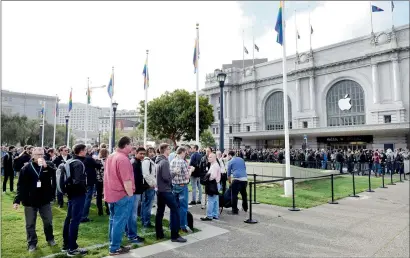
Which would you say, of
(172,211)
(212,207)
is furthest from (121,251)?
(212,207)

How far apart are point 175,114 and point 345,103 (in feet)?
99.2

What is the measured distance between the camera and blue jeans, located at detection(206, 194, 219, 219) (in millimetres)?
7957

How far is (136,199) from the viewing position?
657cm

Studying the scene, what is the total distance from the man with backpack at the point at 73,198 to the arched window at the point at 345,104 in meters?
49.3

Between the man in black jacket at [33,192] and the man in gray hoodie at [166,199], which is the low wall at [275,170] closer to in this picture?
the man in gray hoodie at [166,199]

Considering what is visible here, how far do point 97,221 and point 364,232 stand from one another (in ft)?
24.0

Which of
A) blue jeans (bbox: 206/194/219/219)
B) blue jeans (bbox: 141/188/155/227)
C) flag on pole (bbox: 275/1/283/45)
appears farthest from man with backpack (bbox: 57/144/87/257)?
flag on pole (bbox: 275/1/283/45)

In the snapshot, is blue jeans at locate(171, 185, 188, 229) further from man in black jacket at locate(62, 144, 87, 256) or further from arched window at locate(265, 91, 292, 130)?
arched window at locate(265, 91, 292, 130)

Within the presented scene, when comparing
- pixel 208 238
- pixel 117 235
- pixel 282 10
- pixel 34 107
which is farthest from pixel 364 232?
pixel 34 107

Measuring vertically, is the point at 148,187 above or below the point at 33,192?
below

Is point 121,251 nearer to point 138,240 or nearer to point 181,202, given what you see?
point 138,240

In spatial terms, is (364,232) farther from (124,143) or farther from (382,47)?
(382,47)

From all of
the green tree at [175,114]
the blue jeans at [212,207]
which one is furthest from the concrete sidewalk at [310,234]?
the green tree at [175,114]

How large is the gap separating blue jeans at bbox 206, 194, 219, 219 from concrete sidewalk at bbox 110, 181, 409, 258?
268mm
